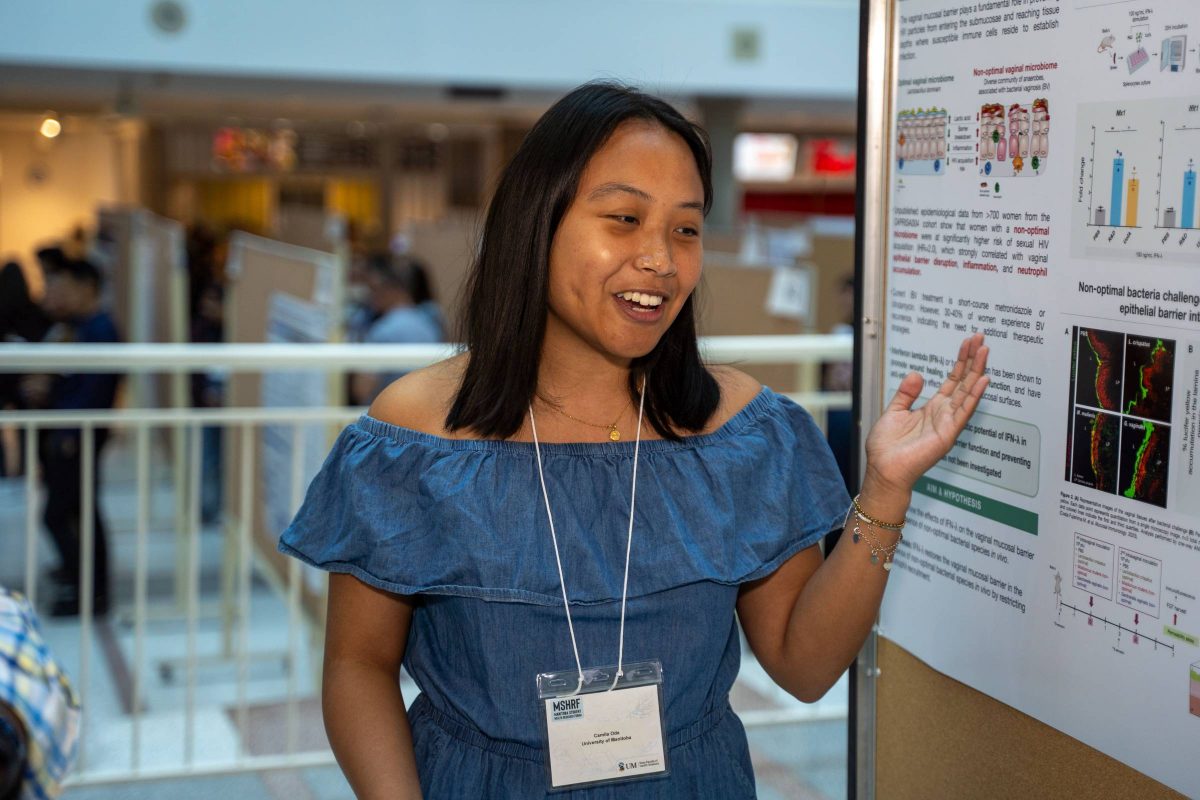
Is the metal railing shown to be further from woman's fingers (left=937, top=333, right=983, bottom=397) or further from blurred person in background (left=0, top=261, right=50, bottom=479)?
blurred person in background (left=0, top=261, right=50, bottom=479)

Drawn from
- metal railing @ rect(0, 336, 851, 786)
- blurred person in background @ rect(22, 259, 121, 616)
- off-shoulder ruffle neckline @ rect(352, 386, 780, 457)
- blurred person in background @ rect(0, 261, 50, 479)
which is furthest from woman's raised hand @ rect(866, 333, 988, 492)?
blurred person in background @ rect(0, 261, 50, 479)

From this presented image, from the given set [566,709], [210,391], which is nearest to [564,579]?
[566,709]

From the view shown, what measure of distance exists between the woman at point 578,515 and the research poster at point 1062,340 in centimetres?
10

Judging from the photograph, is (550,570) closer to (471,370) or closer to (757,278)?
(471,370)

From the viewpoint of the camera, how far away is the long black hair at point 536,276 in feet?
4.69

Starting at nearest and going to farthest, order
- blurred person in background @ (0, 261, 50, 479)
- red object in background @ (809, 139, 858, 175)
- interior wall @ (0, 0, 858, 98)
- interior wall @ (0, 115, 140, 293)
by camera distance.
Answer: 1. blurred person in background @ (0, 261, 50, 479)
2. interior wall @ (0, 0, 858, 98)
3. interior wall @ (0, 115, 140, 293)
4. red object in background @ (809, 139, 858, 175)

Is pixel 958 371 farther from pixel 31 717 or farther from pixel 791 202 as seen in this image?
pixel 791 202

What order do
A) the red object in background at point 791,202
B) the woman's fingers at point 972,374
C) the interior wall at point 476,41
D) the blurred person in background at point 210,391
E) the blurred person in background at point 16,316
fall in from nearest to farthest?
the woman's fingers at point 972,374, the blurred person in background at point 210,391, the blurred person in background at point 16,316, the interior wall at point 476,41, the red object in background at point 791,202

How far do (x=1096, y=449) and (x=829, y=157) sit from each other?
63.3 feet

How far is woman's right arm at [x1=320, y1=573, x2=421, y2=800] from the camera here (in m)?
1.46

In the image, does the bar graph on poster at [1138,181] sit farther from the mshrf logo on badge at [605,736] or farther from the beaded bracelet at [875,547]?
the mshrf logo on badge at [605,736]

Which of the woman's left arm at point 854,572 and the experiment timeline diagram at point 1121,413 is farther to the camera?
the woman's left arm at point 854,572

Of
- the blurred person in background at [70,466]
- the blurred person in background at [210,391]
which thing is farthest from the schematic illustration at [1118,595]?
the blurred person in background at [210,391]

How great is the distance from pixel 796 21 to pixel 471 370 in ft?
32.6
